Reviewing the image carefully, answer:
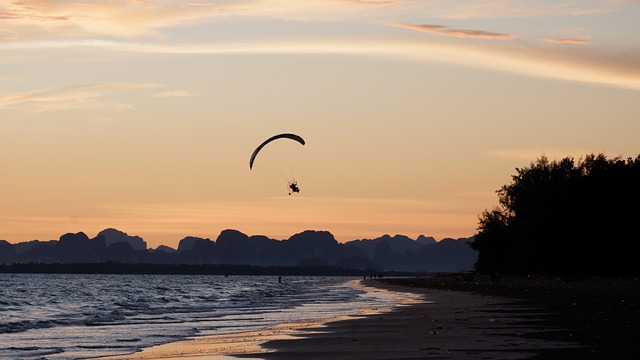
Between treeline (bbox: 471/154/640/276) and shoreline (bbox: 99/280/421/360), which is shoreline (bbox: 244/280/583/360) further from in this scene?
treeline (bbox: 471/154/640/276)

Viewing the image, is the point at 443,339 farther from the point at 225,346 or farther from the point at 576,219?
the point at 576,219

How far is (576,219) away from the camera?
11769cm

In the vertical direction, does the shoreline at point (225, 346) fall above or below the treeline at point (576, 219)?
below

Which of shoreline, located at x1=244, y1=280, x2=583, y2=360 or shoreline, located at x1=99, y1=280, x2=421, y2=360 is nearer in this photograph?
shoreline, located at x1=244, y1=280, x2=583, y2=360

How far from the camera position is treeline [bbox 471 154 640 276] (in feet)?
361

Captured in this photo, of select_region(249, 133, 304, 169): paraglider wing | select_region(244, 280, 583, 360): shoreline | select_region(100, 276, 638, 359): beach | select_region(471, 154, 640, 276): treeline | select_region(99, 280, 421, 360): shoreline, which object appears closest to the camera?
select_region(100, 276, 638, 359): beach

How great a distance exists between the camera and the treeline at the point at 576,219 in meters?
110

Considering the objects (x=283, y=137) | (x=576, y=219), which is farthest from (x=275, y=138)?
(x=576, y=219)

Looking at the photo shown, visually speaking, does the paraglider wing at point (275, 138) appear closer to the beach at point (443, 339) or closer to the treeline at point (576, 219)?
the beach at point (443, 339)

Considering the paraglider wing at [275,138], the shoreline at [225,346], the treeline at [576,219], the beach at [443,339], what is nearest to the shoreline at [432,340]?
the beach at [443,339]

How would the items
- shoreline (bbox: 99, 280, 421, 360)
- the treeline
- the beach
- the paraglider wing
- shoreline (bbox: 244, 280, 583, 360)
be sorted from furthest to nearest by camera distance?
the treeline < the paraglider wing < shoreline (bbox: 99, 280, 421, 360) < shoreline (bbox: 244, 280, 583, 360) < the beach

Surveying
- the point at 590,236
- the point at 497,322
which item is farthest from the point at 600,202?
the point at 497,322

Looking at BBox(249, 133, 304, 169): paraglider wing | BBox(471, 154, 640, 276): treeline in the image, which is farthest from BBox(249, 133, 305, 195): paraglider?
BBox(471, 154, 640, 276): treeline

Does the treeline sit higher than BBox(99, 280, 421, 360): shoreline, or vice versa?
the treeline
